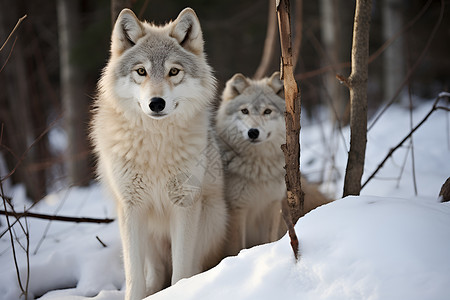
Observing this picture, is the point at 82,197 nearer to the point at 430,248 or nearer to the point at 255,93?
the point at 255,93

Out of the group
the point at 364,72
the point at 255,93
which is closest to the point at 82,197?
the point at 255,93

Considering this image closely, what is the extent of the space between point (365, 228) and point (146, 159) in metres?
1.45

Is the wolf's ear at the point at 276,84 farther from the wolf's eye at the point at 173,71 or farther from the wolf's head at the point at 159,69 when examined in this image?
the wolf's eye at the point at 173,71

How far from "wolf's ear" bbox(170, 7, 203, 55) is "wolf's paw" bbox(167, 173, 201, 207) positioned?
3.07 ft

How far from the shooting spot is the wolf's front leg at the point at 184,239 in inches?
101

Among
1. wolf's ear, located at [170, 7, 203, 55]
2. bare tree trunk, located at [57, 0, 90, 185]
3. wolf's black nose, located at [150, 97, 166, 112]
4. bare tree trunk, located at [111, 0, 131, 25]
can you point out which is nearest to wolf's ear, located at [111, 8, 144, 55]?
wolf's ear, located at [170, 7, 203, 55]

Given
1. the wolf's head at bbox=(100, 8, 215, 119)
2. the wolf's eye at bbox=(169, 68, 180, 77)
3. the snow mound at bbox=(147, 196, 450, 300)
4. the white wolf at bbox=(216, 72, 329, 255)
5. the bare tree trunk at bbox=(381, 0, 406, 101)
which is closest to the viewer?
the snow mound at bbox=(147, 196, 450, 300)

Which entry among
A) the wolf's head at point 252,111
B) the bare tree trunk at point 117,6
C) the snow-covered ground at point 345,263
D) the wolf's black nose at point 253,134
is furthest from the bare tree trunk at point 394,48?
the snow-covered ground at point 345,263

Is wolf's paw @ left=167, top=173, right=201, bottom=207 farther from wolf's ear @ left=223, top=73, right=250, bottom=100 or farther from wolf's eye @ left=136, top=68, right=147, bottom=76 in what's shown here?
wolf's ear @ left=223, top=73, right=250, bottom=100

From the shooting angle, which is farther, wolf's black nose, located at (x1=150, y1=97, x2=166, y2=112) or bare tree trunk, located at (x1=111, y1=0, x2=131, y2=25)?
bare tree trunk, located at (x1=111, y1=0, x2=131, y2=25)

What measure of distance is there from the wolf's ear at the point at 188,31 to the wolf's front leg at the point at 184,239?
3.72 ft

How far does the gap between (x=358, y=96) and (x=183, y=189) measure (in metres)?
1.34

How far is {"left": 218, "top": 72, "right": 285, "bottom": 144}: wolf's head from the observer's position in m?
3.38

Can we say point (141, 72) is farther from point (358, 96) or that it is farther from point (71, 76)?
point (71, 76)
